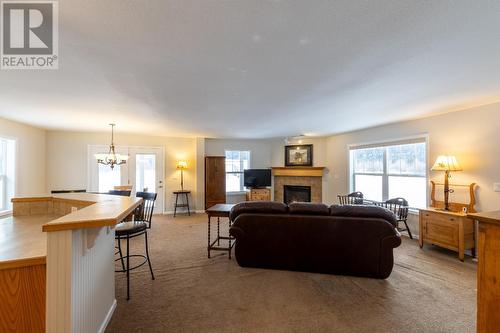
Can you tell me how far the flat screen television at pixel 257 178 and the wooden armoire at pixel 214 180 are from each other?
0.78m

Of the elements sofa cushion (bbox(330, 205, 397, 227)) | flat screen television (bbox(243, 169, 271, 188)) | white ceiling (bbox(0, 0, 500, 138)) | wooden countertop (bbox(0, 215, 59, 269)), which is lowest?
sofa cushion (bbox(330, 205, 397, 227))

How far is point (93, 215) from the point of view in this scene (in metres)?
1.47

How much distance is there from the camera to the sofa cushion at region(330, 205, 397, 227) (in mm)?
2832

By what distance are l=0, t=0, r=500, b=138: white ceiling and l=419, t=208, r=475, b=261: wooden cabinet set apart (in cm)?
174

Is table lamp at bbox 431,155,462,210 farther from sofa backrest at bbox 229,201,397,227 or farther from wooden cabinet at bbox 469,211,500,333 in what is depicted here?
wooden cabinet at bbox 469,211,500,333

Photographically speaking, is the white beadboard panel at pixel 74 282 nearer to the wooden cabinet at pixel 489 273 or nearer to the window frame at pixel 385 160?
the wooden cabinet at pixel 489 273

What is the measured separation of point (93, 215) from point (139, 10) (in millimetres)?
1333

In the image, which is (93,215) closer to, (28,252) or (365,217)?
(28,252)

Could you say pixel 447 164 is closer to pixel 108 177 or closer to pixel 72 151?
pixel 108 177

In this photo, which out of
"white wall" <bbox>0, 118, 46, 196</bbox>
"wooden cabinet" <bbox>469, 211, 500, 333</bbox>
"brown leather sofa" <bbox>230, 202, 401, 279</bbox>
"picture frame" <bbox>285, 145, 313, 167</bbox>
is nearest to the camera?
"wooden cabinet" <bbox>469, 211, 500, 333</bbox>

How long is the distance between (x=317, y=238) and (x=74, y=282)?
8.24ft

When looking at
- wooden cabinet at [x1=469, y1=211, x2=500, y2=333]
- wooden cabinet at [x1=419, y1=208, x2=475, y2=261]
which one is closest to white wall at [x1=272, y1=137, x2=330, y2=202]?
wooden cabinet at [x1=419, y1=208, x2=475, y2=261]

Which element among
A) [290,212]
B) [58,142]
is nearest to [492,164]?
[290,212]

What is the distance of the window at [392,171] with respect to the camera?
451 centimetres
